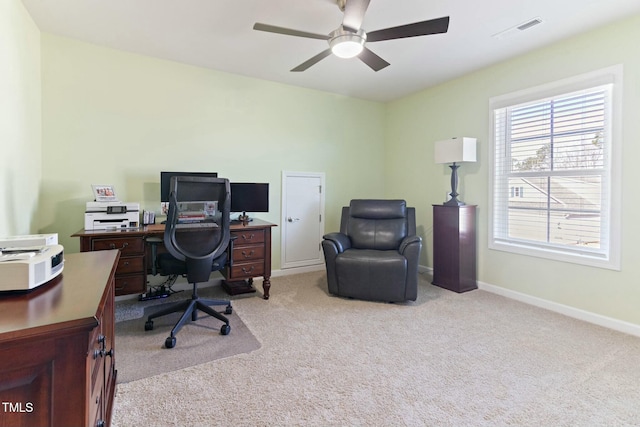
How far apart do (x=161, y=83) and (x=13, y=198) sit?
73.2 inches

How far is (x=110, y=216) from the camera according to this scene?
113 inches

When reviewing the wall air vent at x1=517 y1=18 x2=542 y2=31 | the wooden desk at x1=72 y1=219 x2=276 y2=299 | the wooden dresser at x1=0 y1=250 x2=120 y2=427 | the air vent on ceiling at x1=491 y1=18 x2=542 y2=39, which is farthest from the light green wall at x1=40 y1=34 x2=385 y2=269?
the wooden dresser at x1=0 y1=250 x2=120 y2=427

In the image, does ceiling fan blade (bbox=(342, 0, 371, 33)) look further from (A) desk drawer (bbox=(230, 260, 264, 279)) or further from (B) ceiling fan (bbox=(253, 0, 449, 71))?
(A) desk drawer (bbox=(230, 260, 264, 279))

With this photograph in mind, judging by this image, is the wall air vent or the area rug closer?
the area rug

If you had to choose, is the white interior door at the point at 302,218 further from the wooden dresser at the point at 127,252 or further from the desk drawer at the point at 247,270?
the wooden dresser at the point at 127,252

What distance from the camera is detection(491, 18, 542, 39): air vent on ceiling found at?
267cm

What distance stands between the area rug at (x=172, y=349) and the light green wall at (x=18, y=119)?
3.69 ft

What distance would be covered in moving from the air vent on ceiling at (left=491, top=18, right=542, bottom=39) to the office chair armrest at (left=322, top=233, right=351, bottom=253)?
2.51m

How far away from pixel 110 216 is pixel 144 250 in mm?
431

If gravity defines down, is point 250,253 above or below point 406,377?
above

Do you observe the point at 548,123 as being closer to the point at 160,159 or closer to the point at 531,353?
the point at 531,353

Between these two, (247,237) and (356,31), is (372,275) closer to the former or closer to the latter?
(247,237)

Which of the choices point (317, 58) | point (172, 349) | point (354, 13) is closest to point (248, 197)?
point (317, 58)

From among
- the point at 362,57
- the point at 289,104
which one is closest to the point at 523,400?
the point at 362,57
